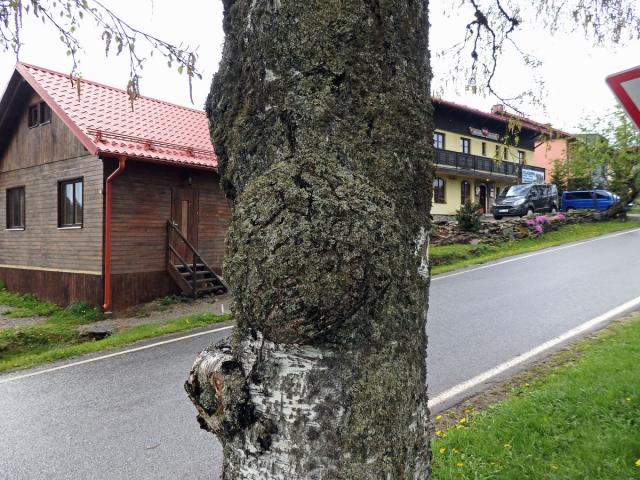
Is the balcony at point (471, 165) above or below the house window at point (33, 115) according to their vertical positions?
above

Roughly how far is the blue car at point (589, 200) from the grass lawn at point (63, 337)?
87.3ft

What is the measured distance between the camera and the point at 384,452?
3.41 feet

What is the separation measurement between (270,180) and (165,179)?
13224 millimetres

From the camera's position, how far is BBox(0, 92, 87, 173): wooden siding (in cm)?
1355

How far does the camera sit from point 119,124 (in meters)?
13.4

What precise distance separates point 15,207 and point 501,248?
1706 centimetres

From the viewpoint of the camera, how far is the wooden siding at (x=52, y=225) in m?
12.6

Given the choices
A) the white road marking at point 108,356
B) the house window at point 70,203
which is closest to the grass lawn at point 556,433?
the white road marking at point 108,356

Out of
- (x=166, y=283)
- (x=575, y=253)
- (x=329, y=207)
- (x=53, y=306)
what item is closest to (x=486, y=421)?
(x=329, y=207)

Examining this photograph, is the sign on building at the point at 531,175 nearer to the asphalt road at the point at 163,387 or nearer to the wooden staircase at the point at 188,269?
the asphalt road at the point at 163,387

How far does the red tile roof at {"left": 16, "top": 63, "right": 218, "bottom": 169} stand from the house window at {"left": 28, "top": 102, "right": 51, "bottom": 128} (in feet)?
2.26

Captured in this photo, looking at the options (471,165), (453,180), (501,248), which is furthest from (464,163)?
(501,248)

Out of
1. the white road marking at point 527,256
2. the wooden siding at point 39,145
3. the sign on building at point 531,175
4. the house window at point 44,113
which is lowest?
the white road marking at point 527,256

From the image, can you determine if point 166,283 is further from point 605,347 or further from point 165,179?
point 605,347
